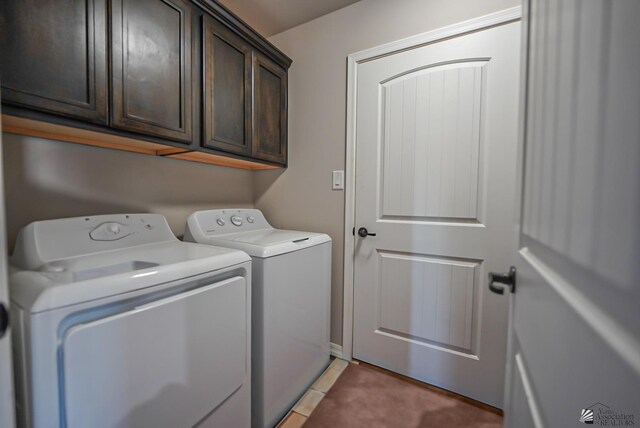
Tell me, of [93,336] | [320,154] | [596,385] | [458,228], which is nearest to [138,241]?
[93,336]

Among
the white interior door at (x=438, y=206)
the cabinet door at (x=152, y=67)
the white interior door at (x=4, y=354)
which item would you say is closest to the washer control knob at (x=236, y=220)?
the cabinet door at (x=152, y=67)

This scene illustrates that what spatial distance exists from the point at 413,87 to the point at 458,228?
88 centimetres

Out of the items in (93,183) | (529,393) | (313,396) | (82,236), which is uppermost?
(93,183)

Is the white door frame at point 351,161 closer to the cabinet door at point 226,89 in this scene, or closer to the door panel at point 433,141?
the door panel at point 433,141

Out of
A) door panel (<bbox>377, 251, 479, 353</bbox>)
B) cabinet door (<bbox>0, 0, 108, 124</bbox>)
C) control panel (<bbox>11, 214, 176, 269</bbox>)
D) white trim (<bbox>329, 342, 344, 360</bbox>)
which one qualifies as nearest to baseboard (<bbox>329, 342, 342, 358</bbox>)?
white trim (<bbox>329, 342, 344, 360</bbox>)

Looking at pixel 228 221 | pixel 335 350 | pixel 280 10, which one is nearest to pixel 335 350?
pixel 335 350

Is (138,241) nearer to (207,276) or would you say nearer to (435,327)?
(207,276)

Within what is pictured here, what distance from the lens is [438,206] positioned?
4.94 feet

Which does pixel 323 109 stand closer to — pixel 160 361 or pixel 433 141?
pixel 433 141

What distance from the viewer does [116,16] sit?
100cm

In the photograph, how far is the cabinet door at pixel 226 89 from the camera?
4.44 ft

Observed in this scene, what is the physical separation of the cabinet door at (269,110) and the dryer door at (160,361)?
1.02m

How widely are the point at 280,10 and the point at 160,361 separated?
6.96 feet

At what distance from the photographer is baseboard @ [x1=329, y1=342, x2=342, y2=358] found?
185cm
